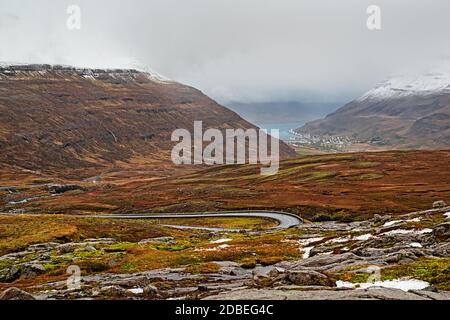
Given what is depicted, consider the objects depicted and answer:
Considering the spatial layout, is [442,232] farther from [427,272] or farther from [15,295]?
[15,295]

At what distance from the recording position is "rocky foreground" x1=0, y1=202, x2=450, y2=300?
24598mm

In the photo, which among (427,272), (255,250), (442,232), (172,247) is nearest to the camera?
(427,272)

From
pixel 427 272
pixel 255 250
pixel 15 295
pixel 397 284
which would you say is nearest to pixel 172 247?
pixel 255 250

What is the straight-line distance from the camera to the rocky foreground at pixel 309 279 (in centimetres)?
2460

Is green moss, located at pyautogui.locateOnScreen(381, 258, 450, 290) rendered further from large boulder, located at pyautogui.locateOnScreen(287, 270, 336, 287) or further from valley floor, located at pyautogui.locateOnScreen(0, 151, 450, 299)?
large boulder, located at pyautogui.locateOnScreen(287, 270, 336, 287)

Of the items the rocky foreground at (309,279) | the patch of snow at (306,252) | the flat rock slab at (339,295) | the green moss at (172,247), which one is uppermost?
the flat rock slab at (339,295)

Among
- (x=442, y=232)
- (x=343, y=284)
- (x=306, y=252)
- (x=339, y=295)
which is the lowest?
(x=306, y=252)

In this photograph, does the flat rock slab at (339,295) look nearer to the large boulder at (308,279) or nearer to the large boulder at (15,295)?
the large boulder at (308,279)

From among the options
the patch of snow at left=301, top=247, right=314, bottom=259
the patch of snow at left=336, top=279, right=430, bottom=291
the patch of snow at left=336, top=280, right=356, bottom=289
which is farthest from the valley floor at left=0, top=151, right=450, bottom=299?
the patch of snow at left=301, top=247, right=314, bottom=259

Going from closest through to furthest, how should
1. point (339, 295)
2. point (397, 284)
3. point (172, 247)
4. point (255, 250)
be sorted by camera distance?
point (339, 295)
point (397, 284)
point (255, 250)
point (172, 247)

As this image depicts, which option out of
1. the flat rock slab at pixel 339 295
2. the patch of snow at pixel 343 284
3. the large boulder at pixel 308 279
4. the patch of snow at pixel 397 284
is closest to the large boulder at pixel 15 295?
the flat rock slab at pixel 339 295

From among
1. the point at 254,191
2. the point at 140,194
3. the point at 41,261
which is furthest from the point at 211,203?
the point at 41,261

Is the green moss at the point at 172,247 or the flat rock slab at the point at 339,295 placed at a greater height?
the flat rock slab at the point at 339,295

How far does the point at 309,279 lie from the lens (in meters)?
A: 30.2
